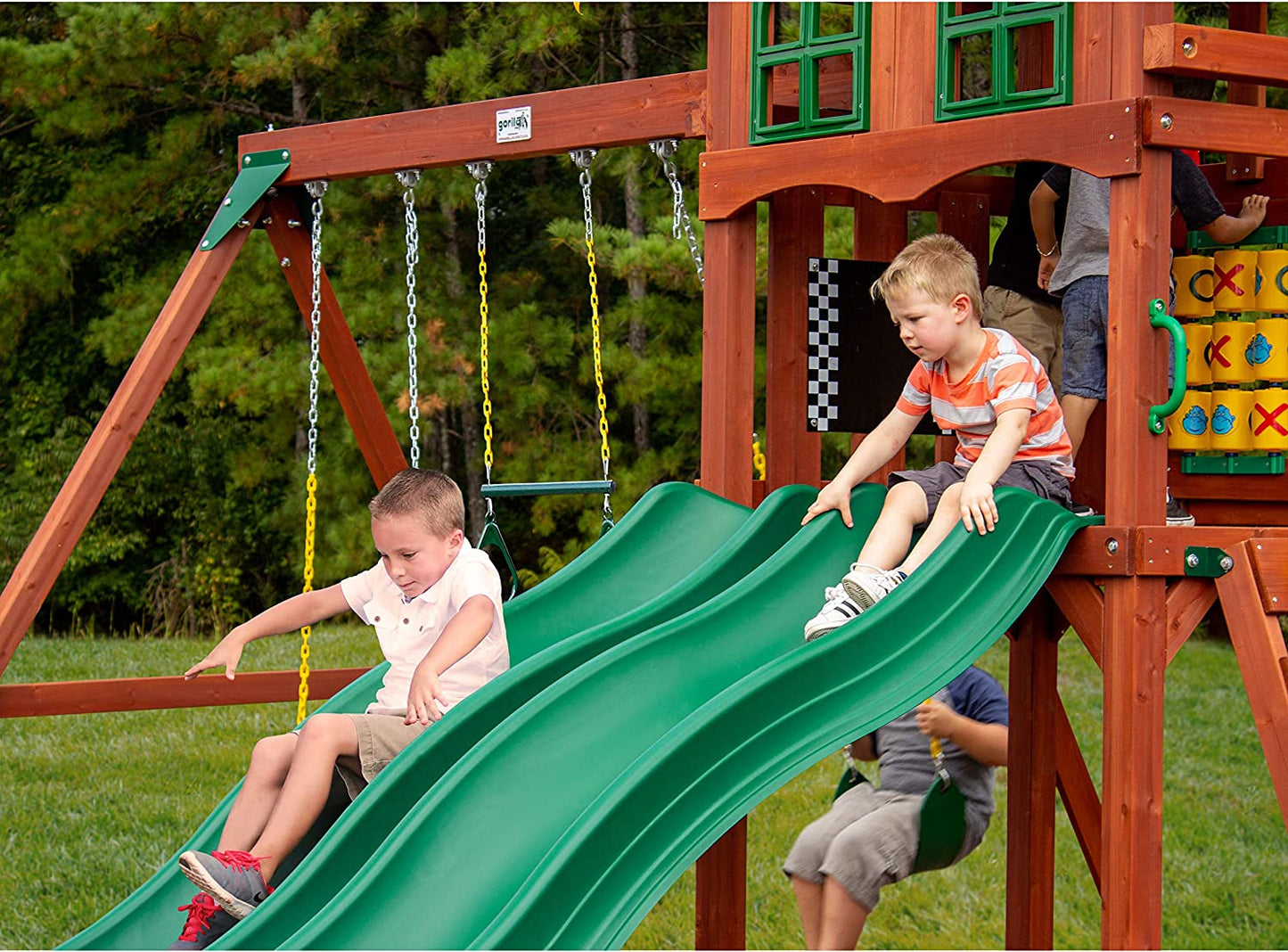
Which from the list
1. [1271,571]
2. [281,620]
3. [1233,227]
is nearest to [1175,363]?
[1271,571]

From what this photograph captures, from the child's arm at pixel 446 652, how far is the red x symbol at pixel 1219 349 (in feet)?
7.96

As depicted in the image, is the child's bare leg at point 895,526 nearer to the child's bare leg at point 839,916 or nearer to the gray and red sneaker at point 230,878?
the child's bare leg at point 839,916

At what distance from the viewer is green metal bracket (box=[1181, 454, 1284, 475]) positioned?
520 centimetres

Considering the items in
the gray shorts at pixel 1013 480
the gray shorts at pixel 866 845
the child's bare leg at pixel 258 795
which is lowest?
the gray shorts at pixel 866 845

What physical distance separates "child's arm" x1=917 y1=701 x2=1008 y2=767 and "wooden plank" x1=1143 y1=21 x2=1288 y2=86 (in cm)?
190

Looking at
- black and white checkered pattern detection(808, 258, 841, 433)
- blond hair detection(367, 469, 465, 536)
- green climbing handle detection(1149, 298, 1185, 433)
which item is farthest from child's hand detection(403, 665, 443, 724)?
black and white checkered pattern detection(808, 258, 841, 433)

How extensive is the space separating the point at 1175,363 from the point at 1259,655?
2.47ft

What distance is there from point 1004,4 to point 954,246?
0.66 m

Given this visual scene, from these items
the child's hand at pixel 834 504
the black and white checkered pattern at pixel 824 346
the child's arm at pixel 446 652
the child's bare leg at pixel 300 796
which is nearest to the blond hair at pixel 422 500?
the child's arm at pixel 446 652

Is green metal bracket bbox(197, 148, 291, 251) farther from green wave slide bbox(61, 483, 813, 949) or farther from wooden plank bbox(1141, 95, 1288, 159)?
wooden plank bbox(1141, 95, 1288, 159)

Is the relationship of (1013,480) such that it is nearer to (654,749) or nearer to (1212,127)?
(1212,127)

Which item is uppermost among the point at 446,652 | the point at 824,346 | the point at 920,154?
the point at 920,154

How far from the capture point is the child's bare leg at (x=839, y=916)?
4836mm

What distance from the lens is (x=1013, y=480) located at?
446 cm
